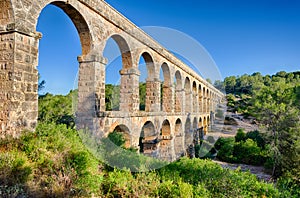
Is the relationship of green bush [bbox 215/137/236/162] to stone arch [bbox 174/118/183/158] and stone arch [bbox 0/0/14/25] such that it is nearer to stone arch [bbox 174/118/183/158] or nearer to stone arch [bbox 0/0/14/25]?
stone arch [bbox 174/118/183/158]

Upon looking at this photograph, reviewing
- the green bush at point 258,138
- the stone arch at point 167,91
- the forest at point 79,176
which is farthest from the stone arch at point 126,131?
the green bush at point 258,138

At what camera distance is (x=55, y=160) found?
12.1 feet

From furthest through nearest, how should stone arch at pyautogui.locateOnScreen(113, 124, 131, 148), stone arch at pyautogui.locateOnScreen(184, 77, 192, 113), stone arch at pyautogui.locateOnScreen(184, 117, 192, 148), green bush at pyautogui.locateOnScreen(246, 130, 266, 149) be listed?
green bush at pyautogui.locateOnScreen(246, 130, 266, 149) → stone arch at pyautogui.locateOnScreen(184, 77, 192, 113) → stone arch at pyautogui.locateOnScreen(184, 117, 192, 148) → stone arch at pyautogui.locateOnScreen(113, 124, 131, 148)

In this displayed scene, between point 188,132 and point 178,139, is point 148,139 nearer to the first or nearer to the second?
point 178,139

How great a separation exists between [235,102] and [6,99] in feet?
134

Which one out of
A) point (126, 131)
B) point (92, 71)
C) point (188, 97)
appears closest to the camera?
point (92, 71)

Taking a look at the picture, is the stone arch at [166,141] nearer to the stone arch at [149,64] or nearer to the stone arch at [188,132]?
the stone arch at [149,64]

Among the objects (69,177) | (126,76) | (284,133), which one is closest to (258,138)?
(284,133)

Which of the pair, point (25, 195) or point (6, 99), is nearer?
point (25, 195)

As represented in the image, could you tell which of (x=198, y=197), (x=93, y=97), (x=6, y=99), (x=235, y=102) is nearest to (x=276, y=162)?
(x=198, y=197)

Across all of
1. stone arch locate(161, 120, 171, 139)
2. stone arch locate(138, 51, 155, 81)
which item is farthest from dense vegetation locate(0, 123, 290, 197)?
stone arch locate(161, 120, 171, 139)

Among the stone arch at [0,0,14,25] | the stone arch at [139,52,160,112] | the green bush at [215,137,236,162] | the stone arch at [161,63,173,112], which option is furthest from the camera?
the green bush at [215,137,236,162]

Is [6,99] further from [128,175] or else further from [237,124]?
[237,124]

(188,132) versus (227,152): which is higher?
(188,132)
